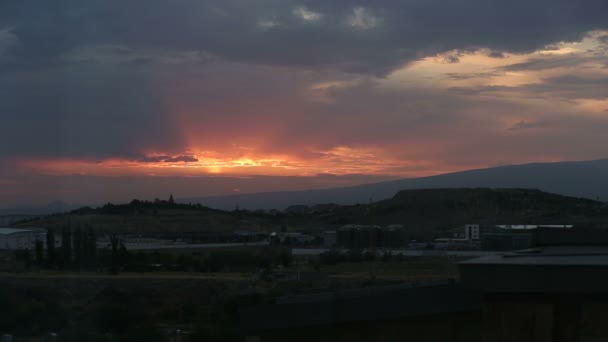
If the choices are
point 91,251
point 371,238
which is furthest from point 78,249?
point 371,238

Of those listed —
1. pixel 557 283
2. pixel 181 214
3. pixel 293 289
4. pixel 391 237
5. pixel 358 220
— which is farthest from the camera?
pixel 181 214

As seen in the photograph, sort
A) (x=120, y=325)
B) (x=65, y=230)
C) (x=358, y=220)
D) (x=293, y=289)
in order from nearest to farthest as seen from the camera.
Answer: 1. (x=120, y=325)
2. (x=293, y=289)
3. (x=65, y=230)
4. (x=358, y=220)

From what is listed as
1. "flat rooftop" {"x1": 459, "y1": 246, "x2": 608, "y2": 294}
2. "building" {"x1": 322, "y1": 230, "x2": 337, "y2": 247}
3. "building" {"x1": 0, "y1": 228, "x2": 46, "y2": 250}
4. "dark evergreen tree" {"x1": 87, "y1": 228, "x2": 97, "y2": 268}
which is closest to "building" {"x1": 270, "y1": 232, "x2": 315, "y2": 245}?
"building" {"x1": 322, "y1": 230, "x2": 337, "y2": 247}

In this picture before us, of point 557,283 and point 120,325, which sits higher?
point 557,283

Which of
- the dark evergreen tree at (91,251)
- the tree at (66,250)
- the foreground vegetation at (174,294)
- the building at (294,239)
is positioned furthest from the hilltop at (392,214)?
the foreground vegetation at (174,294)

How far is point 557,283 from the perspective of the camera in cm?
961

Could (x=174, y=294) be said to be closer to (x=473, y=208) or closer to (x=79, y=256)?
(x=79, y=256)

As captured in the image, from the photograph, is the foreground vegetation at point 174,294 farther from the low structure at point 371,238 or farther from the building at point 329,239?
the building at point 329,239

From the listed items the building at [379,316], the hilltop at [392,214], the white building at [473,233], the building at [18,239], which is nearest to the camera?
the building at [379,316]

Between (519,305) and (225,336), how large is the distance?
648 centimetres

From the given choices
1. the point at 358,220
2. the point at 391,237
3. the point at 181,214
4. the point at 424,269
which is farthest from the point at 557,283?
the point at 181,214

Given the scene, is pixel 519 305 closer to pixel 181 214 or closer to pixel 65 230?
pixel 65 230

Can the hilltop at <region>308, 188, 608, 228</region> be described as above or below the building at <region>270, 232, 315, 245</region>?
above

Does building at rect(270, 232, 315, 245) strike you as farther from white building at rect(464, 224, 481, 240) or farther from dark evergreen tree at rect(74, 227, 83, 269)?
dark evergreen tree at rect(74, 227, 83, 269)
